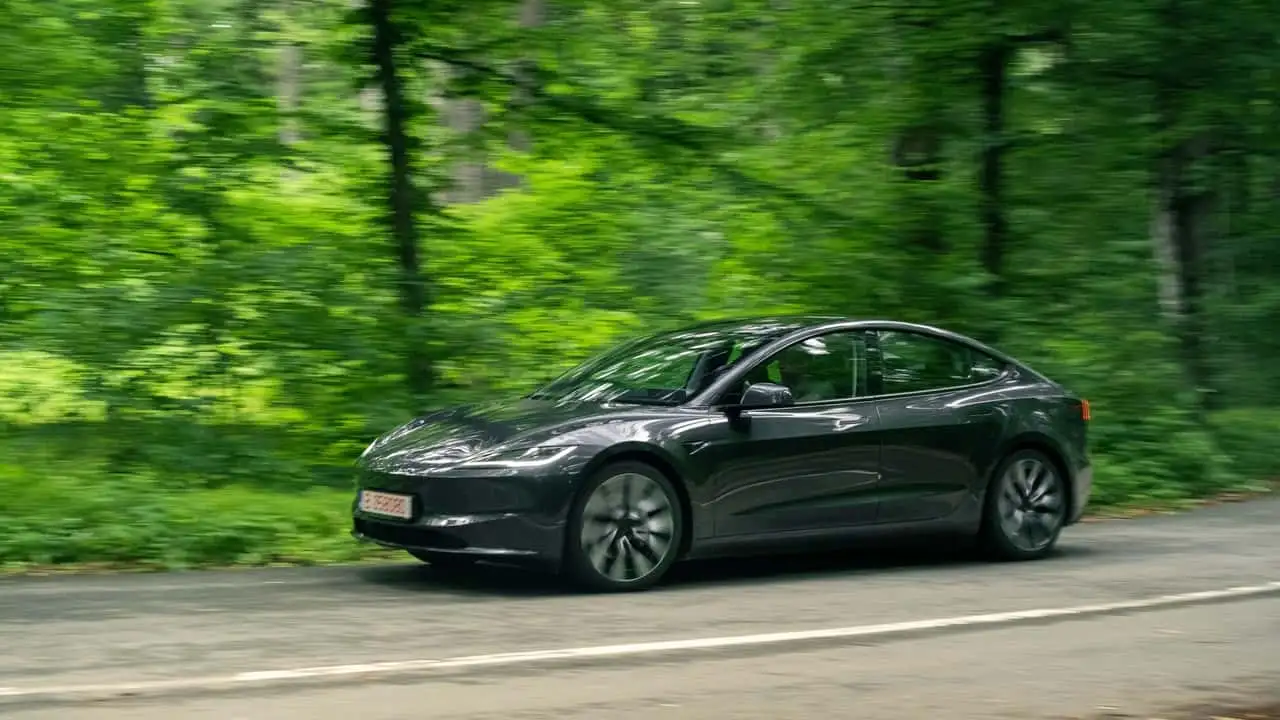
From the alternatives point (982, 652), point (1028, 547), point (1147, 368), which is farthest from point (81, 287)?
point (1147, 368)

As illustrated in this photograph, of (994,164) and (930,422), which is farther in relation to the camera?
(994,164)

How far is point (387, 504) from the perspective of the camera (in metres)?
9.12

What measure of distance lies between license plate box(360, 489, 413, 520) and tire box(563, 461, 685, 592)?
34.6 inches

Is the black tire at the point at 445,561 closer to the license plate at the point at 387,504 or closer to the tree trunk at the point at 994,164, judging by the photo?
the license plate at the point at 387,504

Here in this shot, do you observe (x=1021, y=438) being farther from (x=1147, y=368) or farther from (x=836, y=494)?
(x=1147, y=368)

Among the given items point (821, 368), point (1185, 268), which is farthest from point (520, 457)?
point (1185, 268)

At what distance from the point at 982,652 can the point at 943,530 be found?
288cm

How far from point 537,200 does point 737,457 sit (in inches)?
251

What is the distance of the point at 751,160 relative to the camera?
1560cm

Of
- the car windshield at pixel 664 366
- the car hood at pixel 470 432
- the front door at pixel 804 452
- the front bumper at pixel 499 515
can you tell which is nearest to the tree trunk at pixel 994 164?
the front door at pixel 804 452

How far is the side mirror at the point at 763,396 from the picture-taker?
9441mm

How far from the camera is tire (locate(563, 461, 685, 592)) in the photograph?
29.2ft

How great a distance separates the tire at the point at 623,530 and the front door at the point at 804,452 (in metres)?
0.30

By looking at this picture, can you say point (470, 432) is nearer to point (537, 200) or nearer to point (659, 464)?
point (659, 464)
